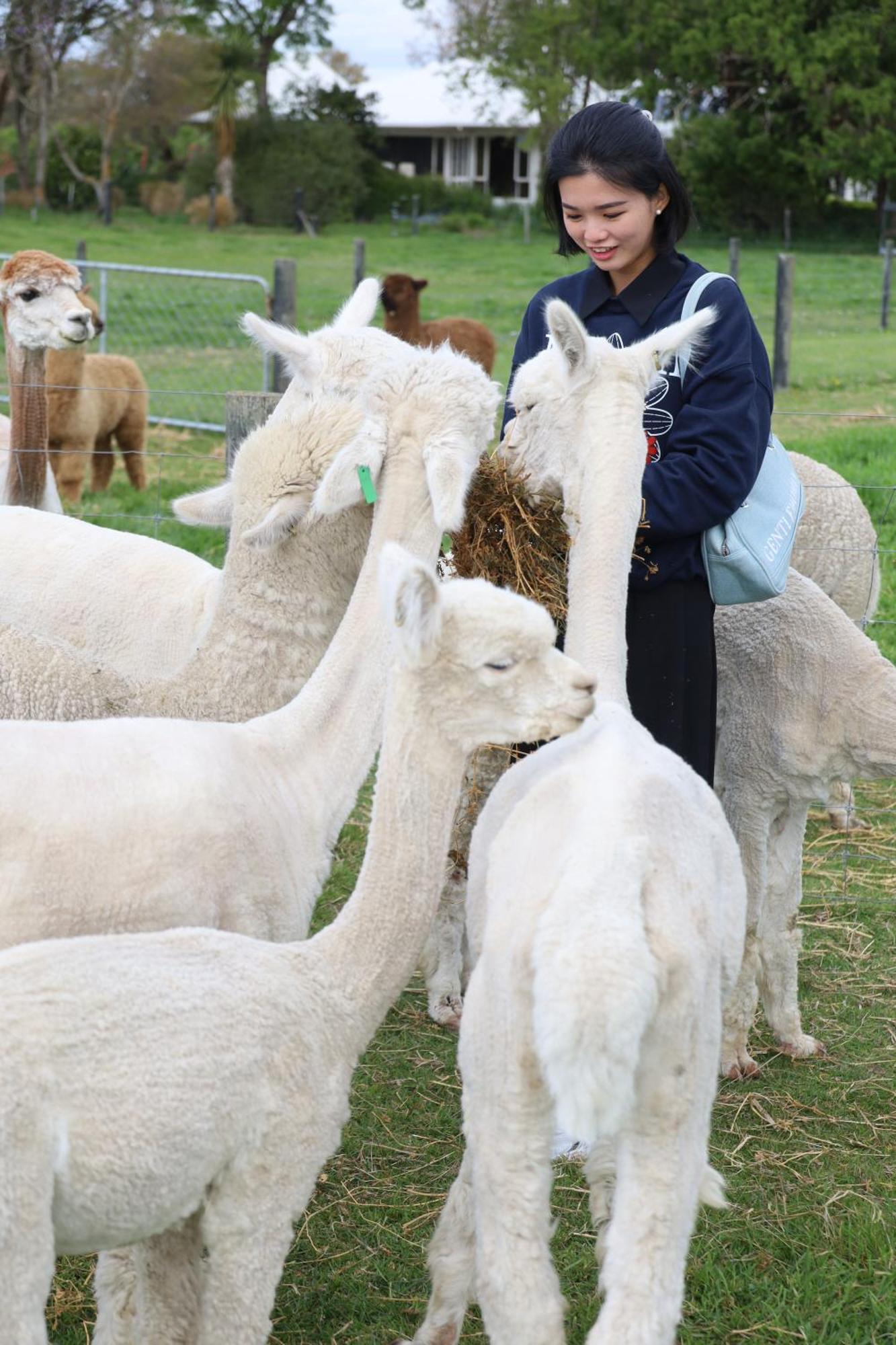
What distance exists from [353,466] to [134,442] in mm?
8364

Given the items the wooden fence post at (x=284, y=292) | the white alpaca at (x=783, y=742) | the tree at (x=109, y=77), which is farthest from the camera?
the tree at (x=109, y=77)

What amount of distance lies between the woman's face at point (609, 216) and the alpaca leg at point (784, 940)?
65.2 inches

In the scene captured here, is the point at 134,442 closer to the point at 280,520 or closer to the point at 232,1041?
the point at 280,520

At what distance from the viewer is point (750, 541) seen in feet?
11.0

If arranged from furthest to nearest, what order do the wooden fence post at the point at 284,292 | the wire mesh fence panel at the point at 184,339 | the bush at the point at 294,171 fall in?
1. the bush at the point at 294,171
2. the wire mesh fence panel at the point at 184,339
3. the wooden fence post at the point at 284,292

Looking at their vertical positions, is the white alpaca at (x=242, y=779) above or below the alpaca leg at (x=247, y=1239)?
above

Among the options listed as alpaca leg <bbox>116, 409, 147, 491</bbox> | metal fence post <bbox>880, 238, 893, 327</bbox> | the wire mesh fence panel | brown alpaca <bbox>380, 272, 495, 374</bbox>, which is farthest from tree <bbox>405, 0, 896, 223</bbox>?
alpaca leg <bbox>116, 409, 147, 491</bbox>

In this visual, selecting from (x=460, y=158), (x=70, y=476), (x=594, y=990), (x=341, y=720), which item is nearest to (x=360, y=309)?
(x=341, y=720)

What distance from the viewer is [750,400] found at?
328 cm

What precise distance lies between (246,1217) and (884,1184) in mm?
1881

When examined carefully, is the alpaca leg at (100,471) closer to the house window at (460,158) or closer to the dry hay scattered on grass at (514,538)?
the dry hay scattered on grass at (514,538)

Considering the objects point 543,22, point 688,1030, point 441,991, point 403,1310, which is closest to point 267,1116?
point 688,1030

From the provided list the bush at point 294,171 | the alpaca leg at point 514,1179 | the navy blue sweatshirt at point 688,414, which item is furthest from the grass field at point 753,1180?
the bush at point 294,171

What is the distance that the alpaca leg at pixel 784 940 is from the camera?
13.7ft
